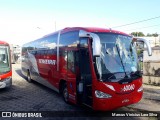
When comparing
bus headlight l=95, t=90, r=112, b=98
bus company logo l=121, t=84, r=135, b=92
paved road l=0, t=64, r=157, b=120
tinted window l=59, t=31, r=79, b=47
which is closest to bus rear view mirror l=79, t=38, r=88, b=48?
tinted window l=59, t=31, r=79, b=47

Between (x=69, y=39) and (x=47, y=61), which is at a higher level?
(x=69, y=39)

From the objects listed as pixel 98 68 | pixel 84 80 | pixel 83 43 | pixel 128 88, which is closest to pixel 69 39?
pixel 83 43

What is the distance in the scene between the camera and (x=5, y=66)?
1210 cm

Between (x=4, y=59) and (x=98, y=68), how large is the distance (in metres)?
6.94

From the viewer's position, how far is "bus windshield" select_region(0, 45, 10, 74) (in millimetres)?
11938

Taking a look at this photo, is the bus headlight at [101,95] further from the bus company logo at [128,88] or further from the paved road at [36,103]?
the paved road at [36,103]

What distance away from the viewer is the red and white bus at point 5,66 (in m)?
11.7

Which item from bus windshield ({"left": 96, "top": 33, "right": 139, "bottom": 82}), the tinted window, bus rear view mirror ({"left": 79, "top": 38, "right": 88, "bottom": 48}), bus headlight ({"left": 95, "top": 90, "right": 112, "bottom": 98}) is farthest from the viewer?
the tinted window

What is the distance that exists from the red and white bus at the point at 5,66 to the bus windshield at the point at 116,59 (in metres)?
6.49

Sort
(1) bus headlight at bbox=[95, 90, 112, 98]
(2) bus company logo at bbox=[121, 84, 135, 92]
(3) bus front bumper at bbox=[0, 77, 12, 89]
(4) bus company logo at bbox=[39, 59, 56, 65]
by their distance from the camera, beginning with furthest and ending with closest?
(3) bus front bumper at bbox=[0, 77, 12, 89], (4) bus company logo at bbox=[39, 59, 56, 65], (2) bus company logo at bbox=[121, 84, 135, 92], (1) bus headlight at bbox=[95, 90, 112, 98]

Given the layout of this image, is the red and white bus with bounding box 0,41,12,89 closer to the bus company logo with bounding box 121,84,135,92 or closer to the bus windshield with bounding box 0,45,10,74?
the bus windshield with bounding box 0,45,10,74

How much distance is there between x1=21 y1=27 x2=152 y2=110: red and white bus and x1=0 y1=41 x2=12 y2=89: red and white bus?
3427mm

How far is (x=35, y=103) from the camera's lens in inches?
378

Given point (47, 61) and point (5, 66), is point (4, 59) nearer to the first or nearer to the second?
point (5, 66)
